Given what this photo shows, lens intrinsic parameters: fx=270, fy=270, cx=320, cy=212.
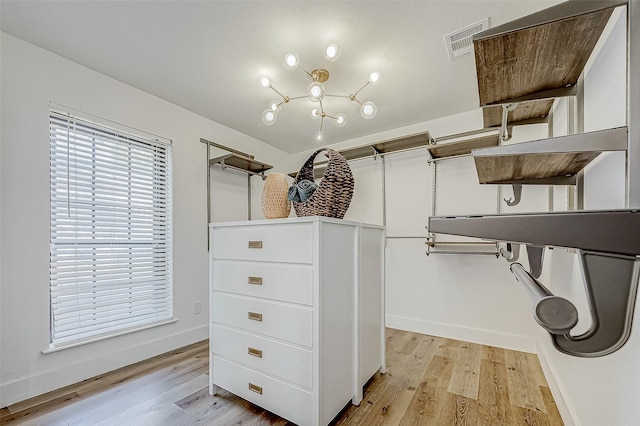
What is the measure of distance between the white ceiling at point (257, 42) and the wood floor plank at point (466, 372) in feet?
→ 7.37

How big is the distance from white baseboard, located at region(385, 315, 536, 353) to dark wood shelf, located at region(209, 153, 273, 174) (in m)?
2.32

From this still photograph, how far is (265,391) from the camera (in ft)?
4.84

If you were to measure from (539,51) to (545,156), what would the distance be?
0.33 m

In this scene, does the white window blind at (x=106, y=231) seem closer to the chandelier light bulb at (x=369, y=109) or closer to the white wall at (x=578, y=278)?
the chandelier light bulb at (x=369, y=109)

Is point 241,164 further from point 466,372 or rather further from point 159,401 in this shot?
point 466,372

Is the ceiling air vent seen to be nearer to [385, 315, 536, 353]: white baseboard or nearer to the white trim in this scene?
[385, 315, 536, 353]: white baseboard

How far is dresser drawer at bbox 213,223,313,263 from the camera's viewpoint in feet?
4.44

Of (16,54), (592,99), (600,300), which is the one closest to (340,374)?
(600,300)

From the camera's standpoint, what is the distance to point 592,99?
112cm

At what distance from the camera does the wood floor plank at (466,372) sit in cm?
173

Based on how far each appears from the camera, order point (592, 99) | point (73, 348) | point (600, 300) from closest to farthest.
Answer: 1. point (600, 300)
2. point (592, 99)
3. point (73, 348)

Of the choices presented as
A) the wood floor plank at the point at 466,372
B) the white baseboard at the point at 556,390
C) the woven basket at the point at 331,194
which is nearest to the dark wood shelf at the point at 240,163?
the woven basket at the point at 331,194

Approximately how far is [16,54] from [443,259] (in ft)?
12.1

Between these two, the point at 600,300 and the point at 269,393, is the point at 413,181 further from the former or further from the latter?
the point at 600,300
